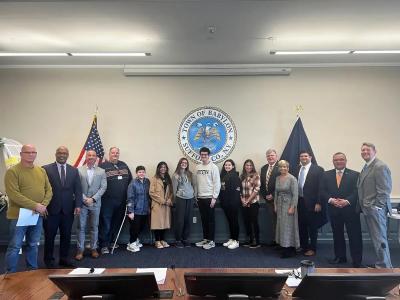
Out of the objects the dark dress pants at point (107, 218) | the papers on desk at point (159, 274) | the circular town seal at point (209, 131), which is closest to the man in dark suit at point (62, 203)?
the dark dress pants at point (107, 218)

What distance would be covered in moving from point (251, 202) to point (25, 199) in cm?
342

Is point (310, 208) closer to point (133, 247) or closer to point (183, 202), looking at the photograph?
point (183, 202)

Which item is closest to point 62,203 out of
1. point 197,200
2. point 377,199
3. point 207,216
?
point 197,200

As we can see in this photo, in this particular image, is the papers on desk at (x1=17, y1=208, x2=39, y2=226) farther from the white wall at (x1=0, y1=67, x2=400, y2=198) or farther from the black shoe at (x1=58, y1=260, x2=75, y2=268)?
the white wall at (x1=0, y1=67, x2=400, y2=198)

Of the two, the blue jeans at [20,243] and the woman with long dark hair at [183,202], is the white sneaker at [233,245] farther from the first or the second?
the blue jeans at [20,243]

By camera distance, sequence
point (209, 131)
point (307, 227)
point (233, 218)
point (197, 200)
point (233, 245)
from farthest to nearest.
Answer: point (209, 131) < point (197, 200) < point (233, 218) < point (233, 245) < point (307, 227)

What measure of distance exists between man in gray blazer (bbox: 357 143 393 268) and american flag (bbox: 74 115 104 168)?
434cm

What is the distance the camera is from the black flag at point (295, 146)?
570cm

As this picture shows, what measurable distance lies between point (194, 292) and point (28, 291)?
37.6 inches

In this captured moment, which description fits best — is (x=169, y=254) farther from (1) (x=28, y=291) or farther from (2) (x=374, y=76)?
(2) (x=374, y=76)

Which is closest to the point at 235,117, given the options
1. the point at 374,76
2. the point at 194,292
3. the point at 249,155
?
the point at 249,155

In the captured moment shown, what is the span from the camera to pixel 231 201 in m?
5.39

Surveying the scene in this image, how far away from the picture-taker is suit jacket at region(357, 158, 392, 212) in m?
3.99

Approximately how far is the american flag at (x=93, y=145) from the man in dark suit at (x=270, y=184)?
3.00m
